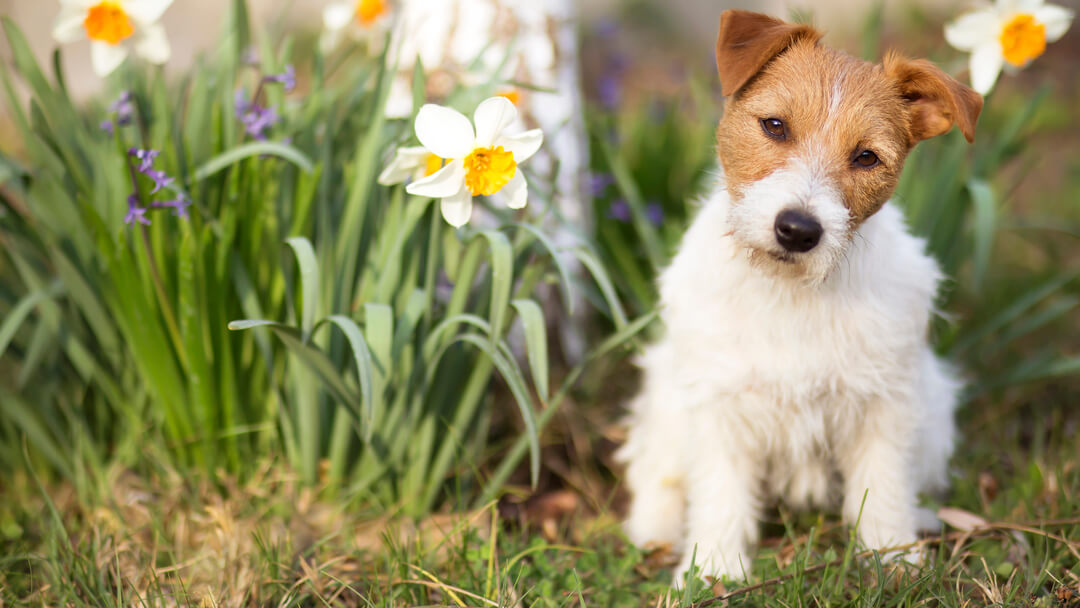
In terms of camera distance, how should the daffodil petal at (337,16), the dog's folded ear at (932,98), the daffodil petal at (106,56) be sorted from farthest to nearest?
the daffodil petal at (337,16), the daffodil petal at (106,56), the dog's folded ear at (932,98)

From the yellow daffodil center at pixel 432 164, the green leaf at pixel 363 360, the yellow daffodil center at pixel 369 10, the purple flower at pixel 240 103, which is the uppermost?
the yellow daffodil center at pixel 369 10

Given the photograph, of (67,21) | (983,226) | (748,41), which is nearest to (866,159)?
(748,41)

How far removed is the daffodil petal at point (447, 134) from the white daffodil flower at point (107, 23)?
83cm

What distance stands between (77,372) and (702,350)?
6.56ft

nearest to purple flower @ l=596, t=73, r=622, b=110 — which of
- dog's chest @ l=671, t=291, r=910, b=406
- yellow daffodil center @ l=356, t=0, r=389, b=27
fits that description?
yellow daffodil center @ l=356, t=0, r=389, b=27

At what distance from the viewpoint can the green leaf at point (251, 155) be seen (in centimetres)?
211

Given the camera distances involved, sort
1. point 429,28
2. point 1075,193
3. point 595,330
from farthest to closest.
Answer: point 1075,193, point 595,330, point 429,28

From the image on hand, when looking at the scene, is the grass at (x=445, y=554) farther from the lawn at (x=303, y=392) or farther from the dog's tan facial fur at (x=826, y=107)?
the dog's tan facial fur at (x=826, y=107)

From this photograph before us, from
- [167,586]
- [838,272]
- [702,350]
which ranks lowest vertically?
[167,586]

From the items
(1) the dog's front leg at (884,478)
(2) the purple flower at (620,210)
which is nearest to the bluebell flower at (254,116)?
(2) the purple flower at (620,210)

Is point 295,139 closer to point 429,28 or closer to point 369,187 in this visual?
point 369,187

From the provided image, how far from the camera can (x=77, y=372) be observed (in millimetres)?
2596

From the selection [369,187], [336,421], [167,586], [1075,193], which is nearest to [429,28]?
[369,187]

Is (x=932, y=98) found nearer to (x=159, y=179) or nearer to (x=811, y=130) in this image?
(x=811, y=130)
